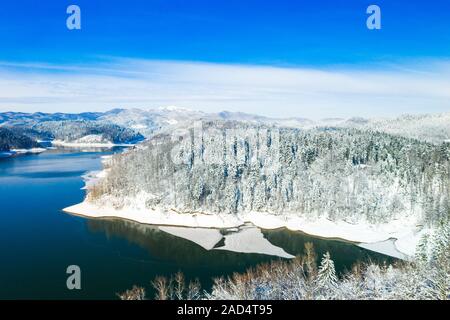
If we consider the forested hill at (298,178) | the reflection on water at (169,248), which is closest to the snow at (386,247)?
the forested hill at (298,178)

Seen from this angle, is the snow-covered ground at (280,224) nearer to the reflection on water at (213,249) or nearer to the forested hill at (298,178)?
Answer: the forested hill at (298,178)

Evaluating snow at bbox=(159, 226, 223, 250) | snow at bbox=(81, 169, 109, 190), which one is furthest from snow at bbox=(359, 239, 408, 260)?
snow at bbox=(81, 169, 109, 190)

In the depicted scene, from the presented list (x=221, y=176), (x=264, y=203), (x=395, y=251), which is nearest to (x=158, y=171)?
(x=221, y=176)

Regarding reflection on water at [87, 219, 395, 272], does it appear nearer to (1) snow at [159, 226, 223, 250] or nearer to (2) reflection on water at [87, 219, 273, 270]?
(2) reflection on water at [87, 219, 273, 270]

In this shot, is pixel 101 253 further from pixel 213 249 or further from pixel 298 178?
pixel 298 178

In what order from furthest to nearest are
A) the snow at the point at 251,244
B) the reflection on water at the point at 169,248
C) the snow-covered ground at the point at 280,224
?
1. the snow-covered ground at the point at 280,224
2. the snow at the point at 251,244
3. the reflection on water at the point at 169,248
